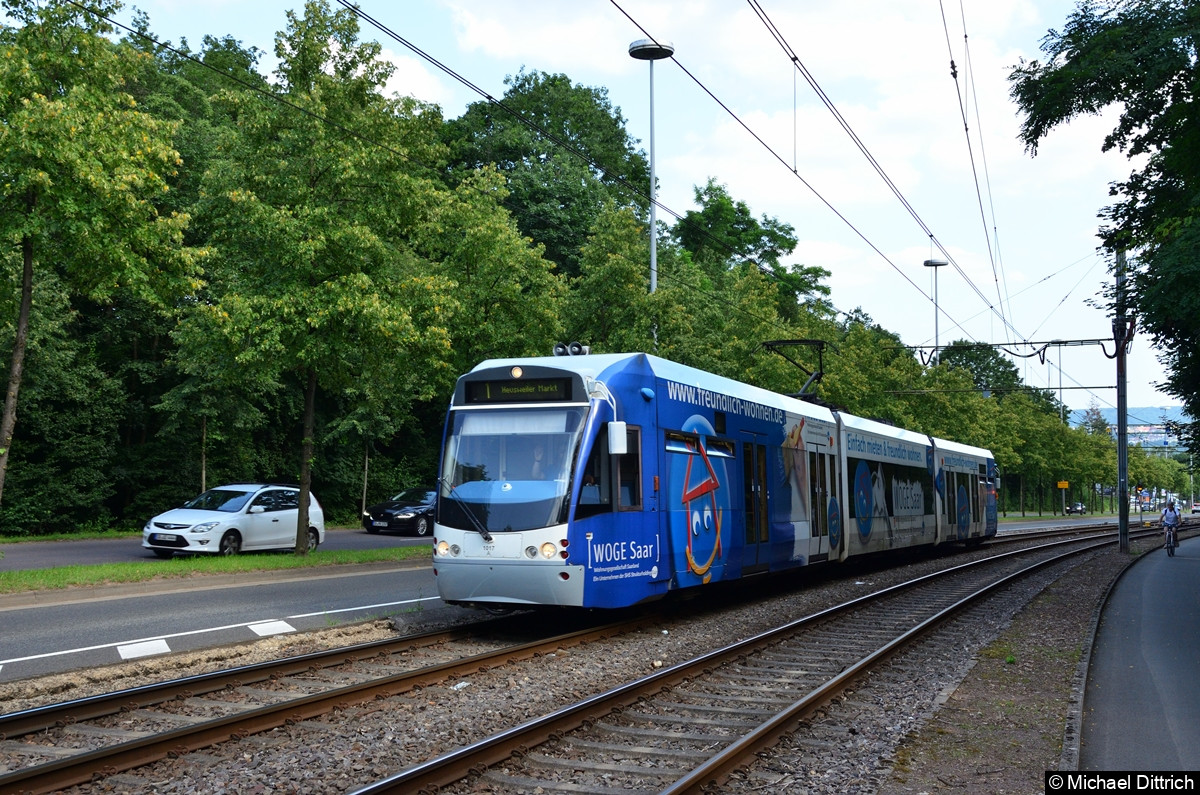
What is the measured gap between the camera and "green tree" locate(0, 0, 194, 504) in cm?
1608

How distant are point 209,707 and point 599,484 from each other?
16.1 ft

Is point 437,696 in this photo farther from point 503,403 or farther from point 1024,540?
point 1024,540

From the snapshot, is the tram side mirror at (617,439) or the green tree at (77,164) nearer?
the tram side mirror at (617,439)

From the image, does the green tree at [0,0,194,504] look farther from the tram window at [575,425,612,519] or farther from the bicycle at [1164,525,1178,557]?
the bicycle at [1164,525,1178,557]

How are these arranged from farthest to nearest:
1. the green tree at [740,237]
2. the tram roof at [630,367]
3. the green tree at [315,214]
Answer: the green tree at [740,237] < the green tree at [315,214] < the tram roof at [630,367]

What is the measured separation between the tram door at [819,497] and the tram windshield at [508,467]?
25.9 feet

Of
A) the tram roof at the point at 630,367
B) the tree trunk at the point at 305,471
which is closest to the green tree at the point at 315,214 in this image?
the tree trunk at the point at 305,471

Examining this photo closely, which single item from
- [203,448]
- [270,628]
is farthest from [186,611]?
[203,448]

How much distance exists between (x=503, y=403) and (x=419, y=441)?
116 feet

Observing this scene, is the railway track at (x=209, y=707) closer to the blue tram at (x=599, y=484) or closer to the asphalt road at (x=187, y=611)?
the blue tram at (x=599, y=484)

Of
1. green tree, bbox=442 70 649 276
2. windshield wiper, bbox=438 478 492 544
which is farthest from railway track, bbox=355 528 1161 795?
green tree, bbox=442 70 649 276

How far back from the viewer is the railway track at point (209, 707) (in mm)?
6570

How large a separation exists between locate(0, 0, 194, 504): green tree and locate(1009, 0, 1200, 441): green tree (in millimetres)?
14664

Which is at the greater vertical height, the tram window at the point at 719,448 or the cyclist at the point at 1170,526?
the tram window at the point at 719,448
